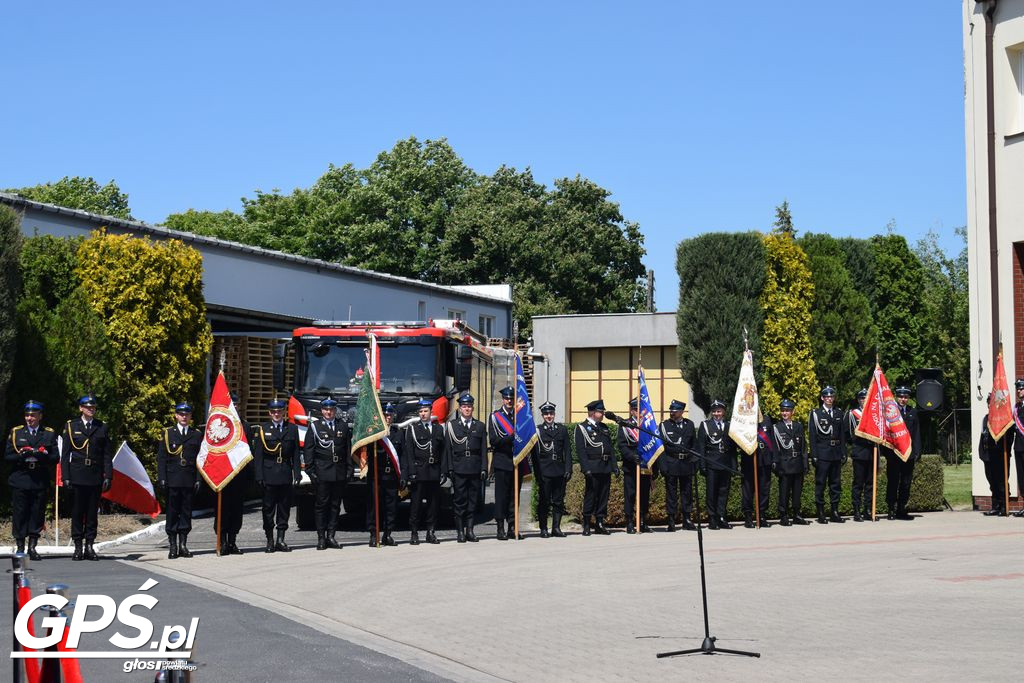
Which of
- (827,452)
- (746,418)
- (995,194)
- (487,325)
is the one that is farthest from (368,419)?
(487,325)

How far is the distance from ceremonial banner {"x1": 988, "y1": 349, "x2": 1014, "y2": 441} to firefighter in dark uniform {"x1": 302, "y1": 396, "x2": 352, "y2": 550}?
405 inches

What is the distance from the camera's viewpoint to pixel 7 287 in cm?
1766

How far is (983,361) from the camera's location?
22078 mm

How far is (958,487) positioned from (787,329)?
5668 millimetres

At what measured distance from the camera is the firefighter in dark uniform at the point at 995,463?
21.1 m

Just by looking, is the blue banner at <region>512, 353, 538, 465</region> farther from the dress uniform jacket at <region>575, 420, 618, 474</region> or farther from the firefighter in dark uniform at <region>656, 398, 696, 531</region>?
the firefighter in dark uniform at <region>656, 398, 696, 531</region>

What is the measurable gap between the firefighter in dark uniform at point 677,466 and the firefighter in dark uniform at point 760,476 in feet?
3.91

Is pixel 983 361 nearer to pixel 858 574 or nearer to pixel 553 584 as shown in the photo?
pixel 858 574

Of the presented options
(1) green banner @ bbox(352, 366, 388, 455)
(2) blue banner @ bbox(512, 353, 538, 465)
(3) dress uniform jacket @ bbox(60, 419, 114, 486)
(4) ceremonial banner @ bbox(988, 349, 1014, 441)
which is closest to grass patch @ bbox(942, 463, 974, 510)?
(4) ceremonial banner @ bbox(988, 349, 1014, 441)

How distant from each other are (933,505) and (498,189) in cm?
4177

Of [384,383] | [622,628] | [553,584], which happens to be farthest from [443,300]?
[622,628]

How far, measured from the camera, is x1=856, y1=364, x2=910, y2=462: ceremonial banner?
21.0 metres

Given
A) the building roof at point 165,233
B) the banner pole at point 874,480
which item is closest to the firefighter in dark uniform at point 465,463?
the banner pole at point 874,480

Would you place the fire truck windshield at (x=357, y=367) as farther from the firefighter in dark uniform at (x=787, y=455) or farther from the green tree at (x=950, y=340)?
the green tree at (x=950, y=340)
